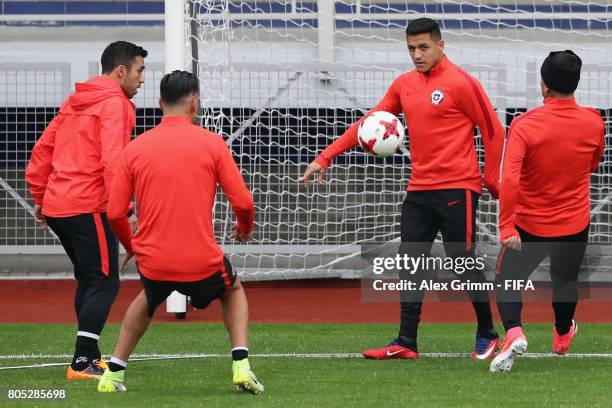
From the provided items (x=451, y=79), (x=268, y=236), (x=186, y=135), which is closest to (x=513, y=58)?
(x=268, y=236)

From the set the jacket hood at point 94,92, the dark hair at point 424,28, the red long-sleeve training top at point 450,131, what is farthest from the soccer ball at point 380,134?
the jacket hood at point 94,92

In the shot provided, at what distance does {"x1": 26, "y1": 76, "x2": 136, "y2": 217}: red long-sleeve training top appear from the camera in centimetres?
703

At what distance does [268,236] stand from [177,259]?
269 inches

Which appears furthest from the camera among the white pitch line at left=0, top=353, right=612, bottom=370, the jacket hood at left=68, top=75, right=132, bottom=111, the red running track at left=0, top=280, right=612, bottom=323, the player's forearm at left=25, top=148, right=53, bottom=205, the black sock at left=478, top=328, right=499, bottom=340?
the red running track at left=0, top=280, right=612, bottom=323

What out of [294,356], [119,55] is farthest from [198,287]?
[294,356]

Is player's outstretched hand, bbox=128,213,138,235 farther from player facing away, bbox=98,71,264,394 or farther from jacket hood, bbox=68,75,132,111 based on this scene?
jacket hood, bbox=68,75,132,111

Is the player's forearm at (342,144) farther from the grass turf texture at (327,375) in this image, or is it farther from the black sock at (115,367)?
the black sock at (115,367)

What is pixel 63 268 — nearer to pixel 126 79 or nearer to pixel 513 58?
pixel 513 58

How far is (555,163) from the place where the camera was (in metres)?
7.30

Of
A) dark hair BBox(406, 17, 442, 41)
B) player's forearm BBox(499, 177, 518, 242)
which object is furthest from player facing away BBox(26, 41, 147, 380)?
player's forearm BBox(499, 177, 518, 242)

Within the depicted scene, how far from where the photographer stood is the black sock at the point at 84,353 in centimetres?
697

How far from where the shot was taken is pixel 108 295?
7109mm

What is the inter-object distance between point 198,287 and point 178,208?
0.39 m

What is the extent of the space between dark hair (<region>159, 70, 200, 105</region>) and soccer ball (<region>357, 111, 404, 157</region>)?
166 cm
